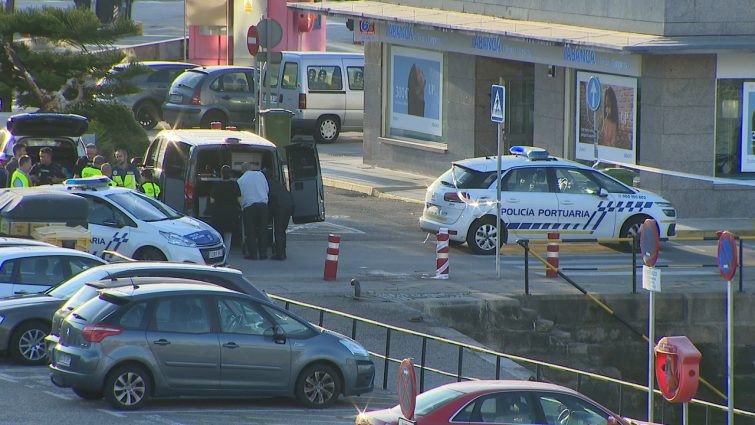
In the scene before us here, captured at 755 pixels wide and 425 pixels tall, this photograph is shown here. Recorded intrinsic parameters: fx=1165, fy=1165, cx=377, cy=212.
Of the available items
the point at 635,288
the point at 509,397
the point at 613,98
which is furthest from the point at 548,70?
the point at 509,397

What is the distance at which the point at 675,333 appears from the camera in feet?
58.0

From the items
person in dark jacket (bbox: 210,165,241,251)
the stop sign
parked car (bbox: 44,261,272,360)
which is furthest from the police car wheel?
parked car (bbox: 44,261,272,360)

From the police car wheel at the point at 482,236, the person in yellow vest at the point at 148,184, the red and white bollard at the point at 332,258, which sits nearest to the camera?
the red and white bollard at the point at 332,258

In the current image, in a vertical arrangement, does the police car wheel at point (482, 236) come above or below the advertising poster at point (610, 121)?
below

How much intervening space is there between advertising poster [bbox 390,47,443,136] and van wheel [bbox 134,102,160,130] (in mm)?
8783

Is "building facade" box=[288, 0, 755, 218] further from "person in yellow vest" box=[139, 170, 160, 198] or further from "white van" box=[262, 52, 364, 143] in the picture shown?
"person in yellow vest" box=[139, 170, 160, 198]

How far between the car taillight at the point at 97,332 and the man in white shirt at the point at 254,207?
756 centimetres

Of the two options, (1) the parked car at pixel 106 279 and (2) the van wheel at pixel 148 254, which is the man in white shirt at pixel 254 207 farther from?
(1) the parked car at pixel 106 279

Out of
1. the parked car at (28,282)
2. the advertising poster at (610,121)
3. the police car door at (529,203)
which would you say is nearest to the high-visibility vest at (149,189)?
the parked car at (28,282)

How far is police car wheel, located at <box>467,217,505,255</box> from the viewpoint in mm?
19828

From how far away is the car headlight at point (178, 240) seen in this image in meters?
17.1

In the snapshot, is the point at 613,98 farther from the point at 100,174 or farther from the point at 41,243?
the point at 41,243

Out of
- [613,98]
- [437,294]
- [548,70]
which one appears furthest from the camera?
[548,70]

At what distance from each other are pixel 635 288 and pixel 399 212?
7.30 m
